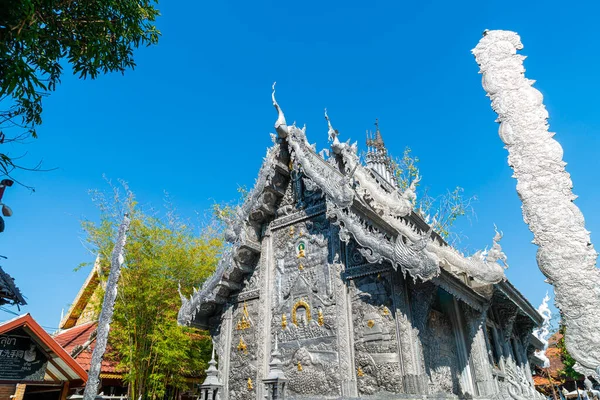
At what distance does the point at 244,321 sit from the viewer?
843 centimetres

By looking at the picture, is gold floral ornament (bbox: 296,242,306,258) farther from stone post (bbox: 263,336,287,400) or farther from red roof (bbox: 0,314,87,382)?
red roof (bbox: 0,314,87,382)

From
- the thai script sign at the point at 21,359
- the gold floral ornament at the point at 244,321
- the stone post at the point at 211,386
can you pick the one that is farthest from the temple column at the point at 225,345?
the thai script sign at the point at 21,359

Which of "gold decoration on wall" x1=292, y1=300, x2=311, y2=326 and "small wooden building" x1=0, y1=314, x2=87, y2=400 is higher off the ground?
"gold decoration on wall" x1=292, y1=300, x2=311, y2=326

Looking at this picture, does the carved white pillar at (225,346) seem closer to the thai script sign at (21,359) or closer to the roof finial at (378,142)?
the thai script sign at (21,359)

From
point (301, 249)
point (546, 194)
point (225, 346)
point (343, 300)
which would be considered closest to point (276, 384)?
point (343, 300)

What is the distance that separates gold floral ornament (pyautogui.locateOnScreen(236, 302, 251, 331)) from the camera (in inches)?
329

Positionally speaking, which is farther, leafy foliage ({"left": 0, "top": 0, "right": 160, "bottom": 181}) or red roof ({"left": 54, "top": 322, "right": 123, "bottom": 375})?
red roof ({"left": 54, "top": 322, "right": 123, "bottom": 375})

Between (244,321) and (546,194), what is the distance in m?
6.15

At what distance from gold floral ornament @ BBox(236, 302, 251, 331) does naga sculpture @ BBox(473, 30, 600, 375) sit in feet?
18.9

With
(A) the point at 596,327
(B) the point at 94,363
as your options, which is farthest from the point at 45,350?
(A) the point at 596,327

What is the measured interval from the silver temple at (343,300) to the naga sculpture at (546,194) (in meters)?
1.54

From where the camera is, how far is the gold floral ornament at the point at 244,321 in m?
8.36

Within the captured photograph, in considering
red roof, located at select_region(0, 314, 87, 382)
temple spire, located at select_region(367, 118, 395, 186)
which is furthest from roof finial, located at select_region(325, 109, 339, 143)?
temple spire, located at select_region(367, 118, 395, 186)

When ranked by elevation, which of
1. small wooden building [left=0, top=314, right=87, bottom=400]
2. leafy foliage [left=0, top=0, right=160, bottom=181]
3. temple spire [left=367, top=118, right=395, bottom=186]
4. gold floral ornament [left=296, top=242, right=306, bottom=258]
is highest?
temple spire [left=367, top=118, right=395, bottom=186]
